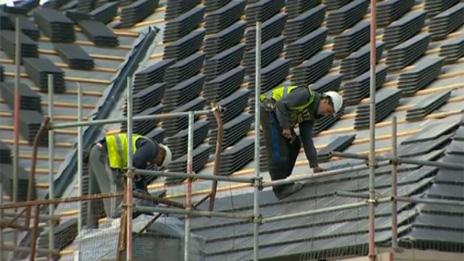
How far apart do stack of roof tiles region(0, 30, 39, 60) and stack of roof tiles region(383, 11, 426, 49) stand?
662 centimetres

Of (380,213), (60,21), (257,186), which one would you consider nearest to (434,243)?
(380,213)

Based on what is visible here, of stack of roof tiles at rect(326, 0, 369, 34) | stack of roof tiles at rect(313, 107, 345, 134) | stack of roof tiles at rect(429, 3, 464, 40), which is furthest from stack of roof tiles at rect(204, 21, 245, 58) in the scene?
stack of roof tiles at rect(313, 107, 345, 134)

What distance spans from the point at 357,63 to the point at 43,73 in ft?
19.8

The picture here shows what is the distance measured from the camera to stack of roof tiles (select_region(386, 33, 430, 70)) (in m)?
26.3

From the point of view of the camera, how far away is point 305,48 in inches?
1107

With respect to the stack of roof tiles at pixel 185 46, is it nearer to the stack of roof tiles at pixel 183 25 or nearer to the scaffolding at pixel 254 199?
the stack of roof tiles at pixel 183 25

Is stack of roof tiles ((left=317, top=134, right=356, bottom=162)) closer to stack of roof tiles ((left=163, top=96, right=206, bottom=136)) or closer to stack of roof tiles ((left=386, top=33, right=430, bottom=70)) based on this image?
stack of roof tiles ((left=386, top=33, right=430, bottom=70))

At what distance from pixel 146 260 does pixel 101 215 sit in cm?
173

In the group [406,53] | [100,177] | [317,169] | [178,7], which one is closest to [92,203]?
[100,177]

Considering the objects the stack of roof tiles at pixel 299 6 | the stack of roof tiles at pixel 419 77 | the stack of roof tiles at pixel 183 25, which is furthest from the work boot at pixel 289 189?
the stack of roof tiles at pixel 183 25

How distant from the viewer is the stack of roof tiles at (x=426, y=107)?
24516 mm

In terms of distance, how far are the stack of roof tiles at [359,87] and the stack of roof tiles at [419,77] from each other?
1.47ft

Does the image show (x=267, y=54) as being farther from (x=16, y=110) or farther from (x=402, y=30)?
(x=16, y=110)

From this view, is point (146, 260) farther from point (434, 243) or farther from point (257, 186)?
point (434, 243)
